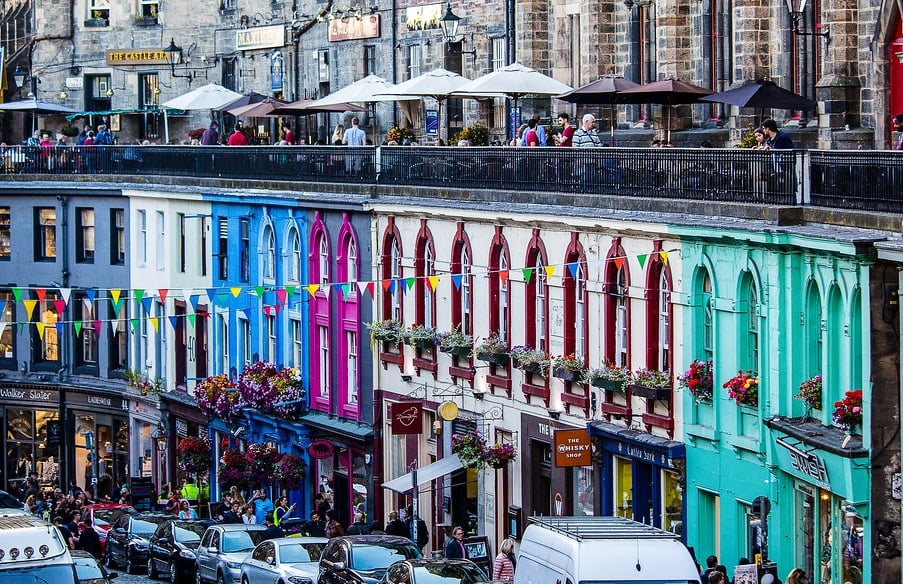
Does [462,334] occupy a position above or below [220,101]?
below

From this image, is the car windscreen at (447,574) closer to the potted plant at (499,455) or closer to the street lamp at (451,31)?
the potted plant at (499,455)

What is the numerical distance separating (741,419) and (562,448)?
4.76 meters

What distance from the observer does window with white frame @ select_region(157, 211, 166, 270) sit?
63531 mm

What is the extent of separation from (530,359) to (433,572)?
9.35 m

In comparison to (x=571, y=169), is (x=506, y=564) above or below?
below

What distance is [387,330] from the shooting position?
50750mm

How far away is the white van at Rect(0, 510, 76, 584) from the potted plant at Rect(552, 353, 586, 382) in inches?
480

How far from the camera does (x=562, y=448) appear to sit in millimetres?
41500

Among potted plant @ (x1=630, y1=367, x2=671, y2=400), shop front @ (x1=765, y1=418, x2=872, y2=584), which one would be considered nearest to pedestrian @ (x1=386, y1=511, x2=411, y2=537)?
potted plant @ (x1=630, y1=367, x2=671, y2=400)

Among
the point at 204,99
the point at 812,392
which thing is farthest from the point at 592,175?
the point at 204,99

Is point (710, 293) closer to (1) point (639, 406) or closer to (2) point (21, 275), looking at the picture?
(1) point (639, 406)

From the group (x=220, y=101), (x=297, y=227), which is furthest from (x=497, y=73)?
(x=220, y=101)

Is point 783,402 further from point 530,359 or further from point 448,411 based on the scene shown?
point 448,411

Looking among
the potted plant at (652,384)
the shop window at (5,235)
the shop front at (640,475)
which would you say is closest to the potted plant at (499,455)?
the shop front at (640,475)
